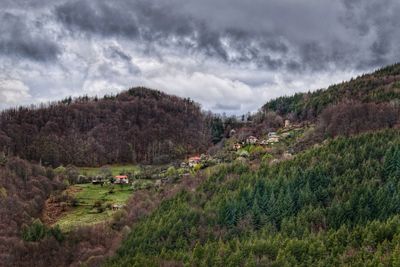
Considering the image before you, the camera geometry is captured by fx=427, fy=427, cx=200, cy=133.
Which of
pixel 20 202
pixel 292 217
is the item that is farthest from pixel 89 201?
pixel 292 217

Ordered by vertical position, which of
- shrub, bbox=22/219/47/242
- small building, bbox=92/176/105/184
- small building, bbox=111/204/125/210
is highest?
small building, bbox=92/176/105/184

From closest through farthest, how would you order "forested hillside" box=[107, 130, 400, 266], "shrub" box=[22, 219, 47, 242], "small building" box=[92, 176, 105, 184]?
"forested hillside" box=[107, 130, 400, 266], "shrub" box=[22, 219, 47, 242], "small building" box=[92, 176, 105, 184]

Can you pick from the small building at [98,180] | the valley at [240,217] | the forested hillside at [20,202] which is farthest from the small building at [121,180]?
the forested hillside at [20,202]

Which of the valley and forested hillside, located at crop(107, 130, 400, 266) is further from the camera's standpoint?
the valley

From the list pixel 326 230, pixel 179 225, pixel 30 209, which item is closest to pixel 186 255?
pixel 179 225

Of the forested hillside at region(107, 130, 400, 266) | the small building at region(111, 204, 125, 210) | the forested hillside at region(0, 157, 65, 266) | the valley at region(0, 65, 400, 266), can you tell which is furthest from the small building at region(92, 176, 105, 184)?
the forested hillside at region(107, 130, 400, 266)

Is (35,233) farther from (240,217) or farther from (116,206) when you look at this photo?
(240,217)

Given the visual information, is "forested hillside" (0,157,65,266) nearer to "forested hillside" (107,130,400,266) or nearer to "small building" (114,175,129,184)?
"small building" (114,175,129,184)

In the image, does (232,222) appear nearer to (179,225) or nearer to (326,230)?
(179,225)
